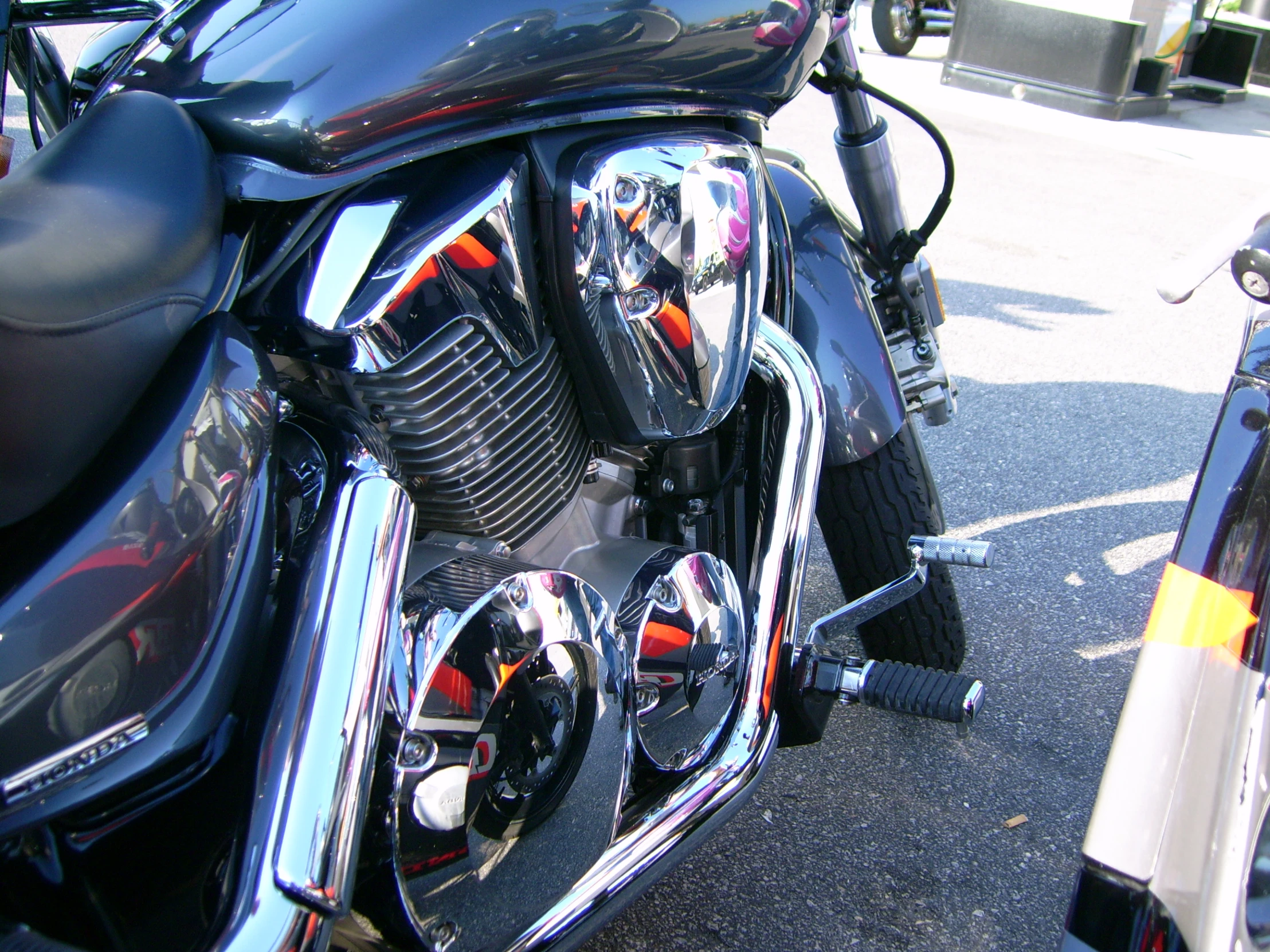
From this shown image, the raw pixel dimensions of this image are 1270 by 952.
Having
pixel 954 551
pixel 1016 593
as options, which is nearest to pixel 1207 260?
pixel 954 551

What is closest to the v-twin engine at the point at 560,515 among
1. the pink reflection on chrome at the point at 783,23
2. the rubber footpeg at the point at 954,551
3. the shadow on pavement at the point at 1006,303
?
the pink reflection on chrome at the point at 783,23

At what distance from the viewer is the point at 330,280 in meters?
1.01

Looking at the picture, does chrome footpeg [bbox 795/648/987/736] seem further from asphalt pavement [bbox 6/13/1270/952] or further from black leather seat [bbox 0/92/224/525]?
black leather seat [bbox 0/92/224/525]

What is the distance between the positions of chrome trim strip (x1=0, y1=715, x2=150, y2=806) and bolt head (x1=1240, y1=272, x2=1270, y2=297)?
3.24ft

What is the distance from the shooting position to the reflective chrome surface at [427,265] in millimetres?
1009

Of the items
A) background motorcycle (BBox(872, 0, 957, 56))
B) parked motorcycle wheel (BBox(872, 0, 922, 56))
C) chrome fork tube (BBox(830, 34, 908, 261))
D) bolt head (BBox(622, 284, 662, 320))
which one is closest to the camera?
bolt head (BBox(622, 284, 662, 320))

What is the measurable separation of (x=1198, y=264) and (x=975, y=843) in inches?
39.5

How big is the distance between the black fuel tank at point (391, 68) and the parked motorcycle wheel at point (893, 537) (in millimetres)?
830

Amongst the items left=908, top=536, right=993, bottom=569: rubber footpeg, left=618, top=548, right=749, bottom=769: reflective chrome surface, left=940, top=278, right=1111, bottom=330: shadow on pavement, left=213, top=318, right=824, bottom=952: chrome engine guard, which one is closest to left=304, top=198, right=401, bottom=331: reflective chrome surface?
left=213, top=318, right=824, bottom=952: chrome engine guard

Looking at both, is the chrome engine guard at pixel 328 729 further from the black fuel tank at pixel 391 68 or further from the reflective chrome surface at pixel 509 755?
the black fuel tank at pixel 391 68

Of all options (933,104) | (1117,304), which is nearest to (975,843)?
(1117,304)

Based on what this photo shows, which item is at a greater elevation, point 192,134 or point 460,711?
point 192,134

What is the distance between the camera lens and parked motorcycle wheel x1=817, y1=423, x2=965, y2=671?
72.1 inches

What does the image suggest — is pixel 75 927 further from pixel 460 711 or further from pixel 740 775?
pixel 740 775
